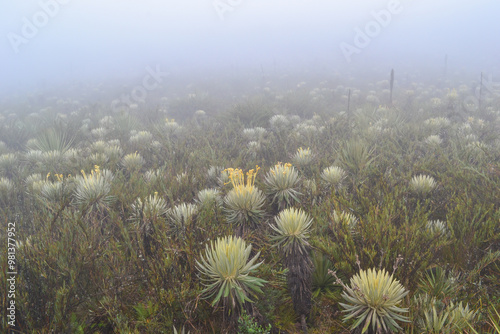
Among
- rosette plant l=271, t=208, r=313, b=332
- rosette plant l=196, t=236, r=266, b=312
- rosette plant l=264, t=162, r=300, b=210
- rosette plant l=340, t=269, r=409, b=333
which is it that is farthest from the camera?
Answer: rosette plant l=264, t=162, r=300, b=210

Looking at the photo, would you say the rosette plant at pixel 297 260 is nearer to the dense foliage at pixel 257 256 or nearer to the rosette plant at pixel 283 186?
the dense foliage at pixel 257 256

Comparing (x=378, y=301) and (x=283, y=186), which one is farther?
(x=283, y=186)

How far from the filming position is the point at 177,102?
1398 cm

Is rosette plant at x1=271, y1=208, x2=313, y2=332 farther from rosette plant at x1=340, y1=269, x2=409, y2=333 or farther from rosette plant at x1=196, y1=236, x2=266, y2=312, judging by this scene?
rosette plant at x1=340, y1=269, x2=409, y2=333

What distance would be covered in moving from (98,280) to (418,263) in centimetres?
236

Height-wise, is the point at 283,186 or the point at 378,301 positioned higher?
the point at 283,186

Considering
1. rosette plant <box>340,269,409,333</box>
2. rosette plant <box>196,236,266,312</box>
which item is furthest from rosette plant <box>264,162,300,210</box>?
rosette plant <box>340,269,409,333</box>

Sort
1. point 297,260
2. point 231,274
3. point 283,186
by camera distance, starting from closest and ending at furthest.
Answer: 1. point 231,274
2. point 297,260
3. point 283,186

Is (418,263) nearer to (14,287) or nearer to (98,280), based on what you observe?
(98,280)

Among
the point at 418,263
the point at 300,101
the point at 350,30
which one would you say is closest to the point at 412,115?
the point at 300,101

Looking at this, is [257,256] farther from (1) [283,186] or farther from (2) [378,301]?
(1) [283,186]

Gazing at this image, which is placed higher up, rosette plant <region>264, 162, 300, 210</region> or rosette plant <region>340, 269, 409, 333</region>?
rosette plant <region>264, 162, 300, 210</region>

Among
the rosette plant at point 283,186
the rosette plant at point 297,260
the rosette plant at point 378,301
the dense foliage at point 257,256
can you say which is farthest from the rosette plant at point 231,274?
the rosette plant at point 283,186

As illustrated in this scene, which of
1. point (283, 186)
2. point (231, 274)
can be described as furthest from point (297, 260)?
point (283, 186)
